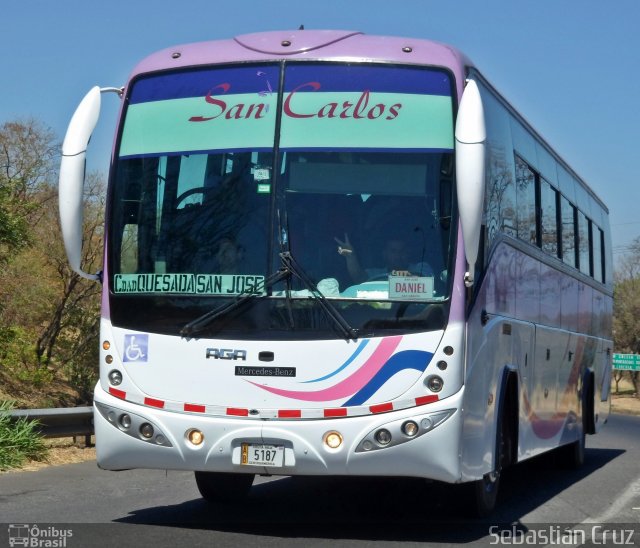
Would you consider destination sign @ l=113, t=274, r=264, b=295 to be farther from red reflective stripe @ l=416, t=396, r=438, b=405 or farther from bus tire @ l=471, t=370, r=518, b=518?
bus tire @ l=471, t=370, r=518, b=518

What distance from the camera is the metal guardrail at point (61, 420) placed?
545 inches

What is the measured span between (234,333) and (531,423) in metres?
4.22

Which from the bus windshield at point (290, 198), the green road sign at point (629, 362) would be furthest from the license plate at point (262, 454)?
the green road sign at point (629, 362)

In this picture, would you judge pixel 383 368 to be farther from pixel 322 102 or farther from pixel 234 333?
pixel 322 102

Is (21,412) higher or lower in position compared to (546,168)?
lower

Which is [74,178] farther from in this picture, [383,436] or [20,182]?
[20,182]

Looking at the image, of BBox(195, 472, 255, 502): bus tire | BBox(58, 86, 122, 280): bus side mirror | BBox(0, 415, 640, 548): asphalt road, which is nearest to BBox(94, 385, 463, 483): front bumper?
BBox(0, 415, 640, 548): asphalt road

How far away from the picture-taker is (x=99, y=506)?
32.7 feet

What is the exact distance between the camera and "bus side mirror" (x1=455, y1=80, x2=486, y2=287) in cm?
777

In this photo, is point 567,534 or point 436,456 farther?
point 567,534

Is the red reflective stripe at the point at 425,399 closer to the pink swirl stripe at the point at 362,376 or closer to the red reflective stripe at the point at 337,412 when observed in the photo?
the pink swirl stripe at the point at 362,376

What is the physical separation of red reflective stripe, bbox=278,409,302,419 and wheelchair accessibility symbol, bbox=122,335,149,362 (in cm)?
109

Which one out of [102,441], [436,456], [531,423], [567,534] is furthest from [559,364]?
[102,441]

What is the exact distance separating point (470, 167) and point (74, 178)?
2.85m
